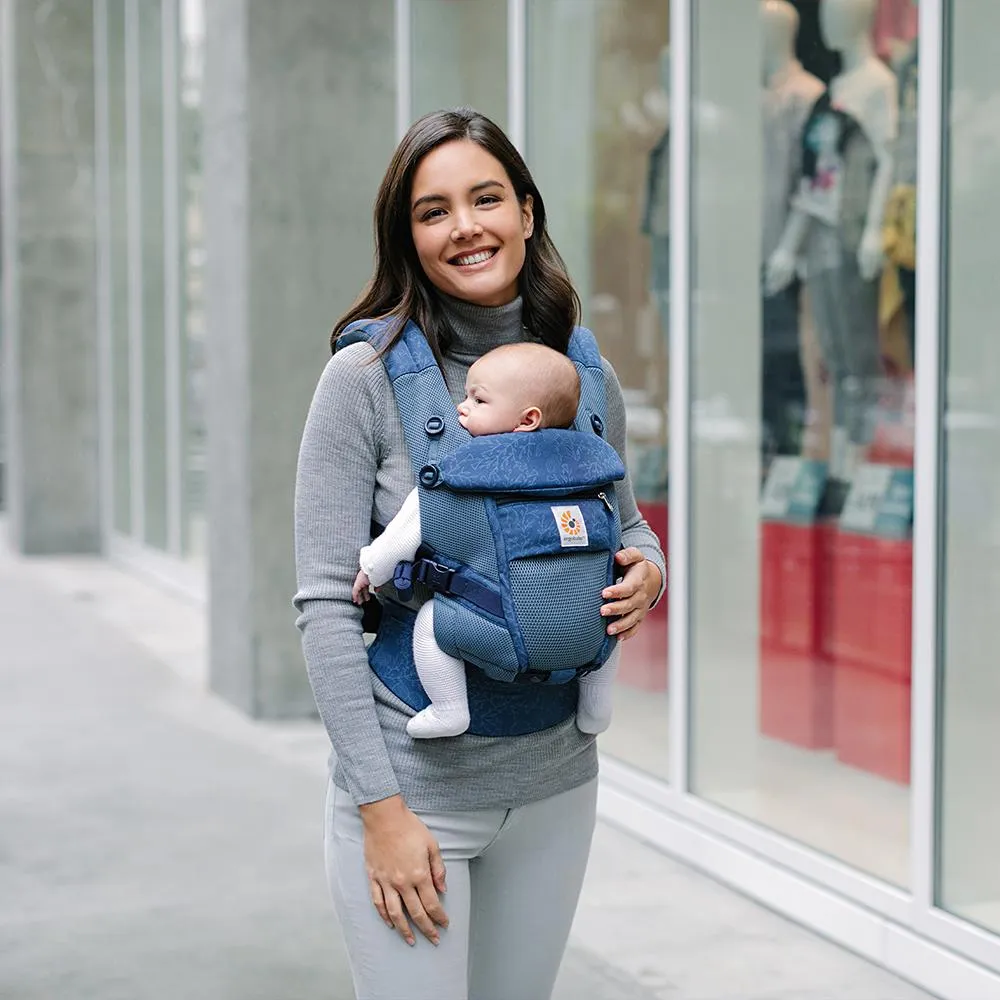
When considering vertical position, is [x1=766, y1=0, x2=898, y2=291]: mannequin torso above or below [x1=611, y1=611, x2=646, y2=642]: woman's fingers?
above

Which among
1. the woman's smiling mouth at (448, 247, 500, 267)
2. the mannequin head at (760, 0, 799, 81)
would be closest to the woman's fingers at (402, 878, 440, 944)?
the woman's smiling mouth at (448, 247, 500, 267)

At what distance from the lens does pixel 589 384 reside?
2.13 meters

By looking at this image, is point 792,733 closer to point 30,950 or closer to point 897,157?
point 897,157

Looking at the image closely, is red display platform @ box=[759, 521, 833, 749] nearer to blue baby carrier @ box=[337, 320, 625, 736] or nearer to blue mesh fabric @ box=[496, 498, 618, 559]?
blue baby carrier @ box=[337, 320, 625, 736]

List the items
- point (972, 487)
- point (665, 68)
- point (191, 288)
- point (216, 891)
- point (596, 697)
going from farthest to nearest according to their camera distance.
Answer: point (191, 288), point (665, 68), point (216, 891), point (972, 487), point (596, 697)

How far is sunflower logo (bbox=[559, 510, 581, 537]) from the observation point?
6.33ft

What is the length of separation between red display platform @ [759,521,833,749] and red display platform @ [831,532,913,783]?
2.5 inches

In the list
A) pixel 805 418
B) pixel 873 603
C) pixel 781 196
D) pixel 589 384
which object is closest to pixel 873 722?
pixel 873 603

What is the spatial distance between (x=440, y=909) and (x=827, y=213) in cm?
312

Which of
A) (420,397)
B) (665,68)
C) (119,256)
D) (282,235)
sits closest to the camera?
(420,397)

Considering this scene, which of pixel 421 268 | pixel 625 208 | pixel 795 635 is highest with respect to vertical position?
pixel 625 208

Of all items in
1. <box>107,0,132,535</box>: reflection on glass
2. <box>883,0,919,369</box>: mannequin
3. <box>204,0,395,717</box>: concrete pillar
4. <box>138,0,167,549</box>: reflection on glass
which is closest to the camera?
<box>883,0,919,369</box>: mannequin

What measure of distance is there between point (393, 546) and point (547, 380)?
0.28m

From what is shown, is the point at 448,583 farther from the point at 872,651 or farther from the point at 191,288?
the point at 191,288
